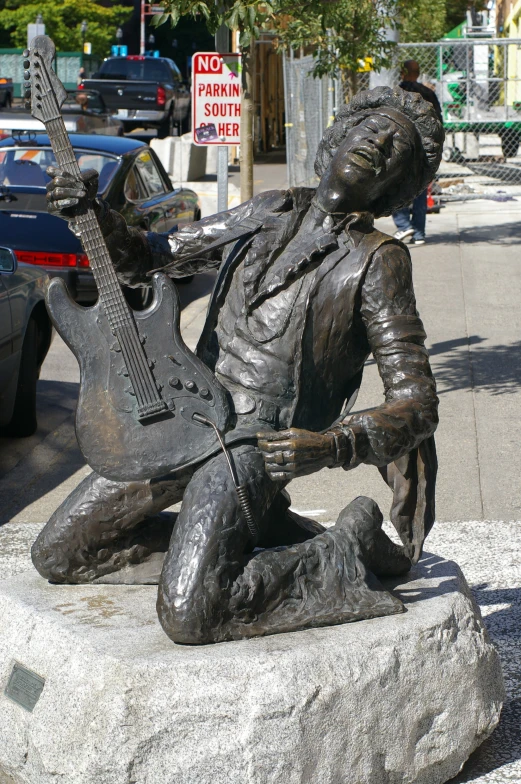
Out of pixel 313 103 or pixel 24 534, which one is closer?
pixel 24 534

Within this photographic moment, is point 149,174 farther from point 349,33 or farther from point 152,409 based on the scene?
point 152,409

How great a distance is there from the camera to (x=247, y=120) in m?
9.12

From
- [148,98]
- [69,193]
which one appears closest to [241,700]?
[69,193]

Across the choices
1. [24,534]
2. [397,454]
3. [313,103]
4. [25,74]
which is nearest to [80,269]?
[24,534]

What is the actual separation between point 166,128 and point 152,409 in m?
26.1

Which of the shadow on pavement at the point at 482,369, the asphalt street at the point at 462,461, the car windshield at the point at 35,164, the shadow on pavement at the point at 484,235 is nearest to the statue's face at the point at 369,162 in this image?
the asphalt street at the point at 462,461

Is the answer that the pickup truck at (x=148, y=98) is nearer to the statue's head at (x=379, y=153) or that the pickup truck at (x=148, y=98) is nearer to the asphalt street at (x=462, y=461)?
the asphalt street at (x=462, y=461)

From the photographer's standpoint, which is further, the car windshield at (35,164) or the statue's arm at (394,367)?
the car windshield at (35,164)

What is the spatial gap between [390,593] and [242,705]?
690mm

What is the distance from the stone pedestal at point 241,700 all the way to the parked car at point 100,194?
622 centimetres

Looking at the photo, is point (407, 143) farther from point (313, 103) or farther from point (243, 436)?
point (313, 103)

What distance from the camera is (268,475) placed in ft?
10.7

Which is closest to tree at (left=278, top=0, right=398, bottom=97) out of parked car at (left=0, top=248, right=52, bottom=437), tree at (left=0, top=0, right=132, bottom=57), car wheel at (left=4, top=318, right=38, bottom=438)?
parked car at (left=0, top=248, right=52, bottom=437)

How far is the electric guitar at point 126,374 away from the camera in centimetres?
323
